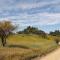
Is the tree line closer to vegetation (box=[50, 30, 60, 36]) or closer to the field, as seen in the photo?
vegetation (box=[50, 30, 60, 36])

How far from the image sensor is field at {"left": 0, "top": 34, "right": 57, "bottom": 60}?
16.2m

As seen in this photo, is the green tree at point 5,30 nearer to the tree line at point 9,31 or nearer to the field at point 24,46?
the tree line at point 9,31

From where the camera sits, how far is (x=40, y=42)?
23.8 metres

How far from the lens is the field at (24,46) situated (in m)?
16.2

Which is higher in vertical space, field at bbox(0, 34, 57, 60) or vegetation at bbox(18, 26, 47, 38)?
vegetation at bbox(18, 26, 47, 38)

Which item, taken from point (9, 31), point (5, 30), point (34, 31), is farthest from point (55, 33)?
point (5, 30)

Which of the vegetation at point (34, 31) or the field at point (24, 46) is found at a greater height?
the vegetation at point (34, 31)

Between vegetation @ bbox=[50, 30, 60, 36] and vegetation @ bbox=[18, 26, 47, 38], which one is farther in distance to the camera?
vegetation @ bbox=[50, 30, 60, 36]

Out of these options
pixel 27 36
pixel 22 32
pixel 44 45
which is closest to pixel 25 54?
pixel 22 32

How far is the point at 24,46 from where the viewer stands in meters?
20.6

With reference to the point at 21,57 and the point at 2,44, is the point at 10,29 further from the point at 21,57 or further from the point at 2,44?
the point at 21,57

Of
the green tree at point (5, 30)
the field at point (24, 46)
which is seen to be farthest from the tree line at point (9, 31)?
the field at point (24, 46)

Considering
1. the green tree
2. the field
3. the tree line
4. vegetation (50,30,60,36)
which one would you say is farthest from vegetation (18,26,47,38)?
the green tree

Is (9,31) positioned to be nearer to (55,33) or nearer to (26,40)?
(26,40)
